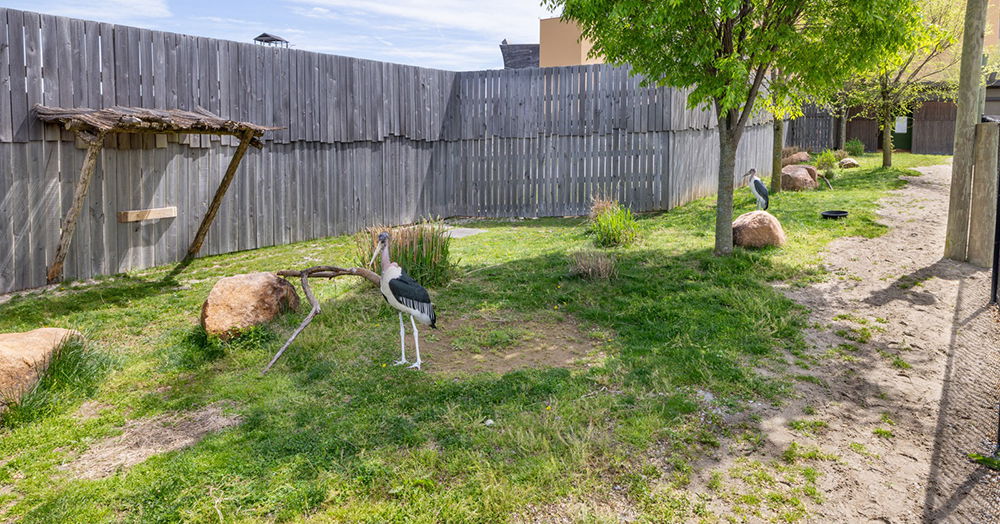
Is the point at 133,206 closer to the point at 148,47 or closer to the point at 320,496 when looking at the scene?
the point at 148,47

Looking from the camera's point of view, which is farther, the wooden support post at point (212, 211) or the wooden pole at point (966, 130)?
the wooden support post at point (212, 211)

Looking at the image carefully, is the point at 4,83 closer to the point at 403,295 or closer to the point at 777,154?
the point at 403,295

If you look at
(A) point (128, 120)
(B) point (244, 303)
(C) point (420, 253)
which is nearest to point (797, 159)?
(C) point (420, 253)

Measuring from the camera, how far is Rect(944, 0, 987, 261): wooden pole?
8766 millimetres

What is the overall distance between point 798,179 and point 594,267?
8.86 meters

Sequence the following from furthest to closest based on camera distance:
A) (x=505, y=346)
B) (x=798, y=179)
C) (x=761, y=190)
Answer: (x=798, y=179) < (x=761, y=190) < (x=505, y=346)

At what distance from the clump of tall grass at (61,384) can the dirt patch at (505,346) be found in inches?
99.8

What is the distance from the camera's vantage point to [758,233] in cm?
977

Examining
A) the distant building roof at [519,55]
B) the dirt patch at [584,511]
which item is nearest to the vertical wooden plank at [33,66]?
the dirt patch at [584,511]

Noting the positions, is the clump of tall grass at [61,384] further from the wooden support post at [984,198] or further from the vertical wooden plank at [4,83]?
the wooden support post at [984,198]

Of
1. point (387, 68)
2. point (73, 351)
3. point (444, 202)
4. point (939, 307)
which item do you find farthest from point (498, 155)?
point (73, 351)

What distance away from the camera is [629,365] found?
19.4 ft

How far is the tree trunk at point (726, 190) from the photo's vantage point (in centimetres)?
920

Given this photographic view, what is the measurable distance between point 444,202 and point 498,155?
1606 mm
